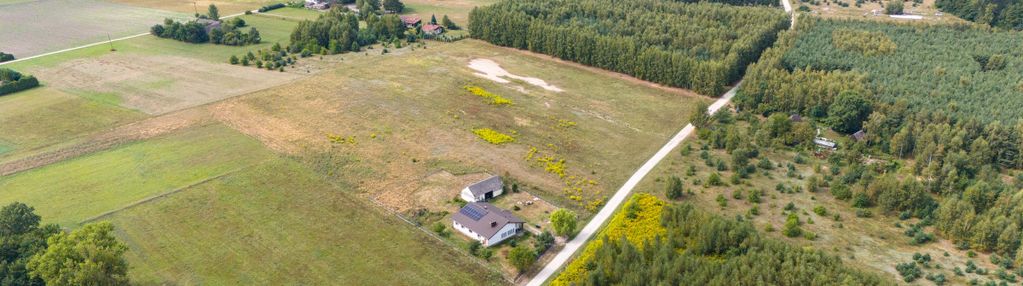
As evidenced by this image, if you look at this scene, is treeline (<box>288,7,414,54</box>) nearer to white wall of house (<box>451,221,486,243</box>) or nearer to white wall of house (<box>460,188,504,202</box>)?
white wall of house (<box>460,188,504,202</box>)

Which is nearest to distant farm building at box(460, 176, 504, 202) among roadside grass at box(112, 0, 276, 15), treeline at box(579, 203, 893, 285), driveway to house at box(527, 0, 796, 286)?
driveway to house at box(527, 0, 796, 286)

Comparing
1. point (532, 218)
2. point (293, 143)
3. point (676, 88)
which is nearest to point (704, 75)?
point (676, 88)

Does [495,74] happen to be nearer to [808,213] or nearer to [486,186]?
[486,186]

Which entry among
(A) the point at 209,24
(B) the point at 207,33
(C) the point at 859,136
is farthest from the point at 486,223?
(A) the point at 209,24

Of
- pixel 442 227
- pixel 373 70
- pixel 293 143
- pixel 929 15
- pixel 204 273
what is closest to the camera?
pixel 204 273

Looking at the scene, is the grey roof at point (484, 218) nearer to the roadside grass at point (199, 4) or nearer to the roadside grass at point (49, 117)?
the roadside grass at point (49, 117)

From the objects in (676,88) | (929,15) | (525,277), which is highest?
(929,15)

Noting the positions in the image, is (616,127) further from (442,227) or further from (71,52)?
(71,52)
